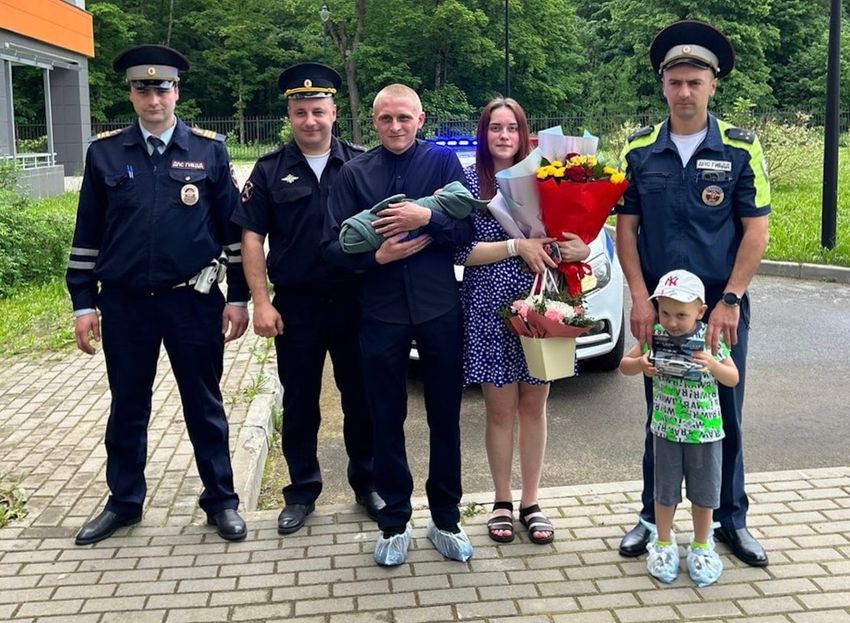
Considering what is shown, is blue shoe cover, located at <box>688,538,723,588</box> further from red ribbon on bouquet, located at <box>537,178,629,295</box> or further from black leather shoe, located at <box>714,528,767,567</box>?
red ribbon on bouquet, located at <box>537,178,629,295</box>

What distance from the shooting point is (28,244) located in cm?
1055

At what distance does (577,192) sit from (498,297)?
2.02ft

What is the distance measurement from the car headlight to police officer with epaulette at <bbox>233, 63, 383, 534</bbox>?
266 cm

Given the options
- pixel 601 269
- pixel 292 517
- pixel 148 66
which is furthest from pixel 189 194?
pixel 601 269

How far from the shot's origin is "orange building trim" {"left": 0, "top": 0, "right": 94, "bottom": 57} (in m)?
22.0

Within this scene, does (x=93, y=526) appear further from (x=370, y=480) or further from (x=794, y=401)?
(x=794, y=401)

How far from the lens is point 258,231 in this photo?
3.92 meters

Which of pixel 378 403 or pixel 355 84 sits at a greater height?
pixel 355 84

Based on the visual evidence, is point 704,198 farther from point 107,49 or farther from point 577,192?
point 107,49

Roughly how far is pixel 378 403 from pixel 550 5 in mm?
48581

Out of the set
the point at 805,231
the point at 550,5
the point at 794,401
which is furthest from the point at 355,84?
the point at 794,401

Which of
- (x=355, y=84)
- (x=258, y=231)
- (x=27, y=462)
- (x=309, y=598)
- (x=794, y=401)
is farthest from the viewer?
(x=355, y=84)

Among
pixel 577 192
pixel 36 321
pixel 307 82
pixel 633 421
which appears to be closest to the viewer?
pixel 577 192

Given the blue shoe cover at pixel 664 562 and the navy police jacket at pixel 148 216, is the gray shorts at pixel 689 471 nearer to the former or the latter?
the blue shoe cover at pixel 664 562
